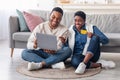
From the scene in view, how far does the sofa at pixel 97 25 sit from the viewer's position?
127 inches

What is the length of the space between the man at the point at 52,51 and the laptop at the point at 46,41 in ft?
0.34

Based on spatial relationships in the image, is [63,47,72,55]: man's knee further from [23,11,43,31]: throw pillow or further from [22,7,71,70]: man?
[23,11,43,31]: throw pillow

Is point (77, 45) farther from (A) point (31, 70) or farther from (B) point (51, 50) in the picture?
(A) point (31, 70)

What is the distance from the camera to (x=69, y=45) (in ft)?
Result: 9.84

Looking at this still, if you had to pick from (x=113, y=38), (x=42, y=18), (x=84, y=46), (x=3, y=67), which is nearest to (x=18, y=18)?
(x=42, y=18)

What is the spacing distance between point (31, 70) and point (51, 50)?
35 centimetres

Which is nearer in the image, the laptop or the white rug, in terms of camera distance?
the white rug

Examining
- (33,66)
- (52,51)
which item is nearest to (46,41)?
(52,51)

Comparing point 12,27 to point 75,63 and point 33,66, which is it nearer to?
point 33,66

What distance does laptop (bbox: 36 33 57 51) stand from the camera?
106 inches

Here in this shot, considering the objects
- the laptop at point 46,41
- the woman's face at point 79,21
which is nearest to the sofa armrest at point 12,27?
the laptop at point 46,41

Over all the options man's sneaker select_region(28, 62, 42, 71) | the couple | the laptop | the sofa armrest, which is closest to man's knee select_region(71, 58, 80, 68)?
the couple

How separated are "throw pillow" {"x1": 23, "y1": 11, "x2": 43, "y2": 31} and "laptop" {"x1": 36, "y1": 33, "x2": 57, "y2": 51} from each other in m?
0.76

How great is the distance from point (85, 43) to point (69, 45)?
0.67 ft
